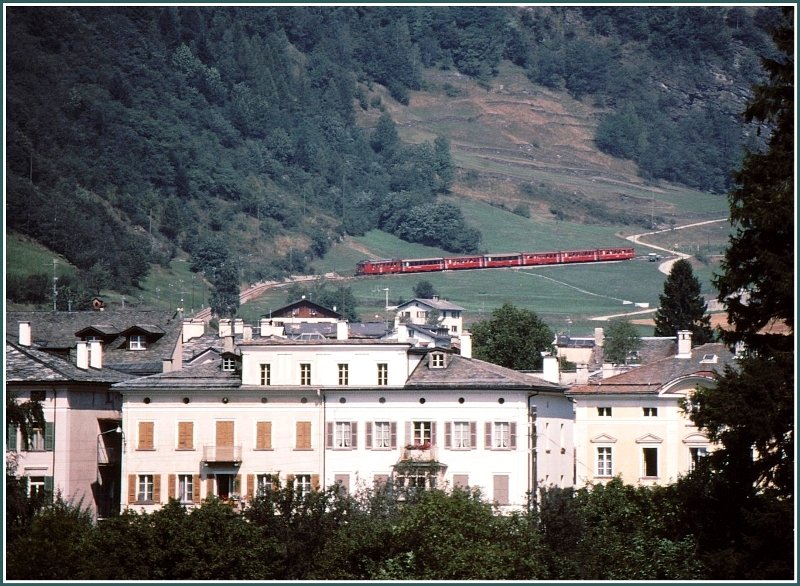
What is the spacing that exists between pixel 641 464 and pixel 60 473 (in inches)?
986

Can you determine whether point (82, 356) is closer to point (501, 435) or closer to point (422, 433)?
A: point (422, 433)

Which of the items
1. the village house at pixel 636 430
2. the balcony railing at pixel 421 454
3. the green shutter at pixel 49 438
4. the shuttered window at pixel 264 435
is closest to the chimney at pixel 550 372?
the village house at pixel 636 430

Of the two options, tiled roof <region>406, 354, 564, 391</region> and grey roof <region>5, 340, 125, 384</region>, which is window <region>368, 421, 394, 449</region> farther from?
grey roof <region>5, 340, 125, 384</region>

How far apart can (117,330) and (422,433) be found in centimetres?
2298

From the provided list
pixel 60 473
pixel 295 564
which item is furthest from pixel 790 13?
pixel 60 473

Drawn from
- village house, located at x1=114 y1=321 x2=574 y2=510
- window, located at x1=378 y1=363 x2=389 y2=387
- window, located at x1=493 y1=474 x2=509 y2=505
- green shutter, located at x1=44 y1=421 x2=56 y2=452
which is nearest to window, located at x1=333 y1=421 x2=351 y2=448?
village house, located at x1=114 y1=321 x2=574 y2=510

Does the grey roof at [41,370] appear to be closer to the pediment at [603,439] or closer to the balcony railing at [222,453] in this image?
the balcony railing at [222,453]

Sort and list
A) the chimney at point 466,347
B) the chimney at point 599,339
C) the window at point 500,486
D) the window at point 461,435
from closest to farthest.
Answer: the window at point 500,486 < the window at point 461,435 < the chimney at point 466,347 < the chimney at point 599,339

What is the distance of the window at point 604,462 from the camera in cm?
8531

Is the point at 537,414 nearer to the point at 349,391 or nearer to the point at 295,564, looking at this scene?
the point at 349,391

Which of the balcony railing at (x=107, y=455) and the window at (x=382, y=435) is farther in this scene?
the balcony railing at (x=107, y=455)

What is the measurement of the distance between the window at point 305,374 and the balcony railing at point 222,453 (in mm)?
4033

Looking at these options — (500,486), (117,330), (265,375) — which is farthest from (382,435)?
(117,330)

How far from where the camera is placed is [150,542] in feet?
200
